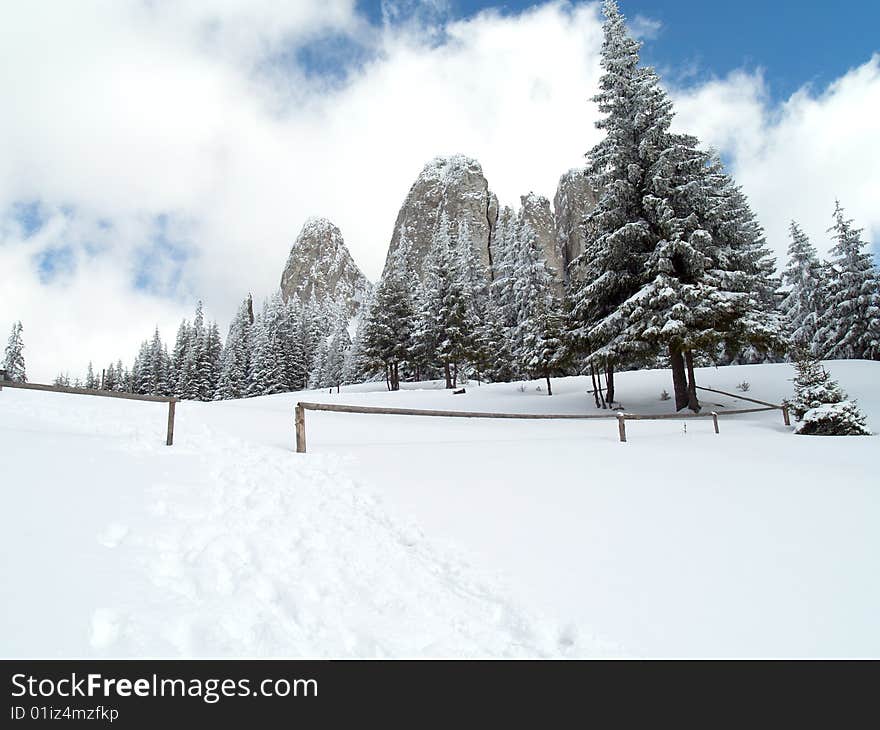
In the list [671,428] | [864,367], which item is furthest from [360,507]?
[864,367]

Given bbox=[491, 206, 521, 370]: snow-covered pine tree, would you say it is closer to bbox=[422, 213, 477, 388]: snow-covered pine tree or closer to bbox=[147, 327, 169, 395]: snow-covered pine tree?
bbox=[422, 213, 477, 388]: snow-covered pine tree

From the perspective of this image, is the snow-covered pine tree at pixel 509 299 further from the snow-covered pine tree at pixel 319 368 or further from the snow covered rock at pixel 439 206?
the snow covered rock at pixel 439 206

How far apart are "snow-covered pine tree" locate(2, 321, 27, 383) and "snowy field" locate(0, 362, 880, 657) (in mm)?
64341

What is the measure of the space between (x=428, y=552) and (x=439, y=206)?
109 meters

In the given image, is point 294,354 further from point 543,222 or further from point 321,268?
point 321,268

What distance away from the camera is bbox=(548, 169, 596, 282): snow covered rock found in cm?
8819

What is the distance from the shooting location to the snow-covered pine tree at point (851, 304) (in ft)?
97.6

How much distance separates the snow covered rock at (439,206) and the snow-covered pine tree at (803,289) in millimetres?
62911

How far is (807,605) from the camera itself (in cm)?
383


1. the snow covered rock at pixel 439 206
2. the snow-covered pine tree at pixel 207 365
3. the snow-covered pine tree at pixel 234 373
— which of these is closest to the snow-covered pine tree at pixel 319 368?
the snow-covered pine tree at pixel 234 373

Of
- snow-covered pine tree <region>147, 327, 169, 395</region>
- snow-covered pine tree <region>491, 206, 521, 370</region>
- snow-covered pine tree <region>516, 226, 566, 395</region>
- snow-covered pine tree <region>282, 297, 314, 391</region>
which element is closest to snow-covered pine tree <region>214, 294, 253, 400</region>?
snow-covered pine tree <region>282, 297, 314, 391</region>

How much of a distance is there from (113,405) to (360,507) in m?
16.3
